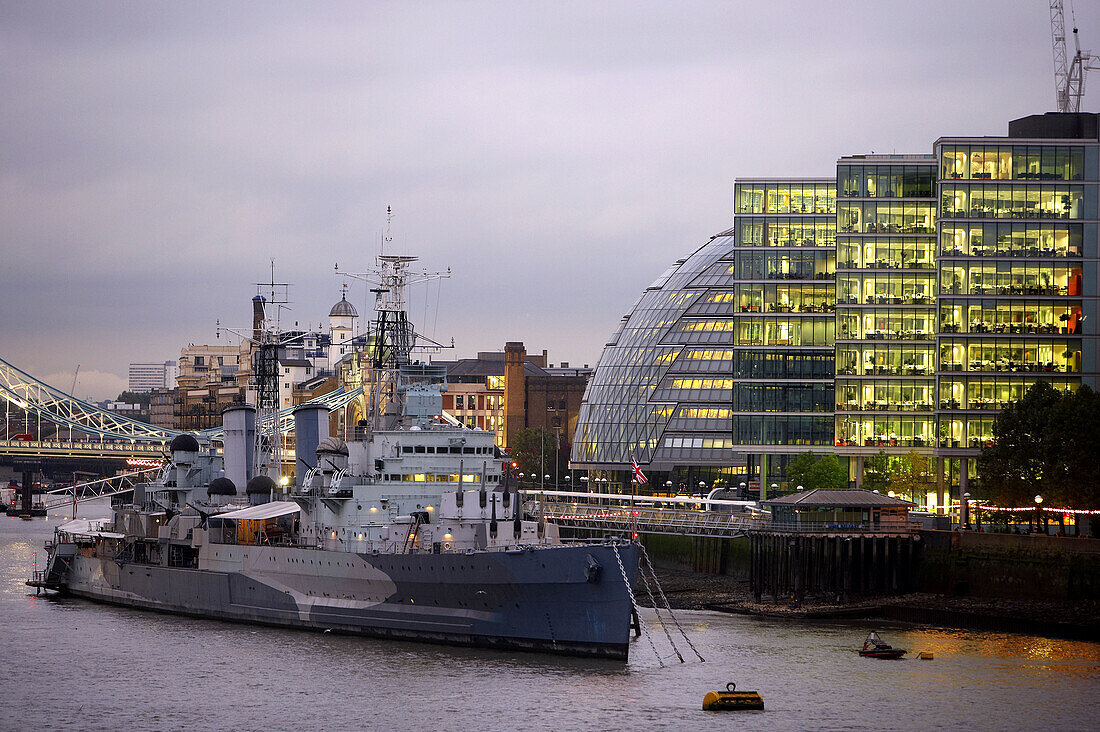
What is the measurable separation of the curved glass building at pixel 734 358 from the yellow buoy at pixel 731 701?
170 ft

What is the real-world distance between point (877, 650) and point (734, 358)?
46.2 m

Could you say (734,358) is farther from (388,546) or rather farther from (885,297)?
(388,546)

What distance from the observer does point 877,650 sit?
152 ft

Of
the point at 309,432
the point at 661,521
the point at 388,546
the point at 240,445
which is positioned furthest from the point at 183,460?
the point at 661,521

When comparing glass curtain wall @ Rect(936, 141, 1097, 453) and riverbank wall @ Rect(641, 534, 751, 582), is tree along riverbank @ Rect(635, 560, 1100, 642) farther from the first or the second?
glass curtain wall @ Rect(936, 141, 1097, 453)

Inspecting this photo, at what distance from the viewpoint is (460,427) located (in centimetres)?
5181

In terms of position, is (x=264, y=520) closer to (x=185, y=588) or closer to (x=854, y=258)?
(x=185, y=588)

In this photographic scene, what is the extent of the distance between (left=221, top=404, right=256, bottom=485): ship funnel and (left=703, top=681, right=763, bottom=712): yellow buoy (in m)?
33.5

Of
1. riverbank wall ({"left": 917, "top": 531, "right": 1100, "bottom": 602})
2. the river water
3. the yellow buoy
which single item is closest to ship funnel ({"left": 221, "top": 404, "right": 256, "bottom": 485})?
the river water

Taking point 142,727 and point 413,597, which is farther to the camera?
point 413,597

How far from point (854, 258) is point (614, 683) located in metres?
51.0

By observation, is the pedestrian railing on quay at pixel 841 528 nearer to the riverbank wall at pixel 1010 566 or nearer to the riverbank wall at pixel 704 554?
the riverbank wall at pixel 1010 566

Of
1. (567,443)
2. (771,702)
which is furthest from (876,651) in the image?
(567,443)

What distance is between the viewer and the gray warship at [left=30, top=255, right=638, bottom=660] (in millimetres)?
43438
